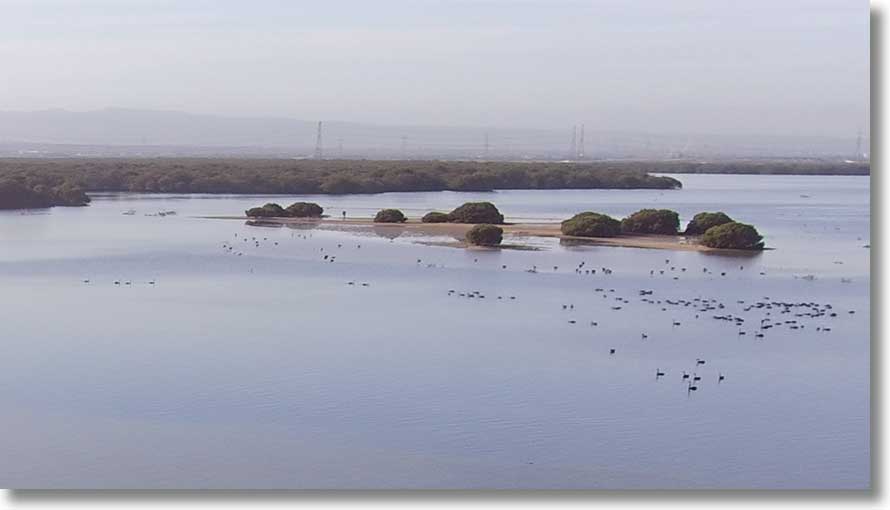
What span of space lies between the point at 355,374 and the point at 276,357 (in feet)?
3.89

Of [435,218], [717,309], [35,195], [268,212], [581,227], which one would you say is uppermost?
[35,195]

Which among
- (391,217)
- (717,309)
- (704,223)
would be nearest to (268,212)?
(391,217)

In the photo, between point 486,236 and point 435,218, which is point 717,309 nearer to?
point 486,236

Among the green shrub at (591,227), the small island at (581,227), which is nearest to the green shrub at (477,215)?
the small island at (581,227)

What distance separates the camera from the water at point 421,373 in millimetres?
9281

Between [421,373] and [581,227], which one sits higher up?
[581,227]

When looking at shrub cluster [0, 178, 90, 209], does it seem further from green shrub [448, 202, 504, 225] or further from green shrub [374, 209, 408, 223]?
green shrub [448, 202, 504, 225]

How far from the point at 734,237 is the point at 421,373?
43.2ft

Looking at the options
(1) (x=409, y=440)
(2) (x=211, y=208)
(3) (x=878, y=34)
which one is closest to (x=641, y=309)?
(1) (x=409, y=440)

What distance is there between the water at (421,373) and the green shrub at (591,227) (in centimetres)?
332

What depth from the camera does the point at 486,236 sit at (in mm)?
24875

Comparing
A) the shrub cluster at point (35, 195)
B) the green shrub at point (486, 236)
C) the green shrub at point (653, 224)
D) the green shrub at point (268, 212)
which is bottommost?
the green shrub at point (486, 236)

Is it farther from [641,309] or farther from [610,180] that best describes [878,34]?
[610,180]

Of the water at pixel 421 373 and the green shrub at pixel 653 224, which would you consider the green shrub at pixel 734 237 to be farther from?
the green shrub at pixel 653 224
